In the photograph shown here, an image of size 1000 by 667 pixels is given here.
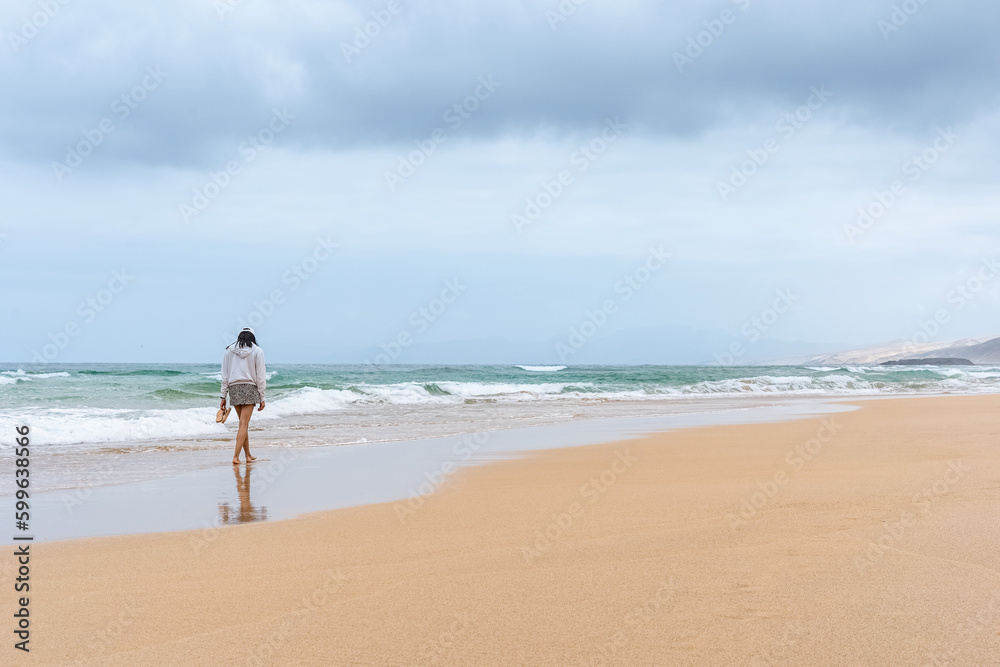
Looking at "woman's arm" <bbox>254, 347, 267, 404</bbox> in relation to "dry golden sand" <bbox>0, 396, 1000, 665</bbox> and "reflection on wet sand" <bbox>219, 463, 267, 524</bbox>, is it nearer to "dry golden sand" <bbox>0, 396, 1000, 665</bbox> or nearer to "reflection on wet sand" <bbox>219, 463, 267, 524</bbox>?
"reflection on wet sand" <bbox>219, 463, 267, 524</bbox>

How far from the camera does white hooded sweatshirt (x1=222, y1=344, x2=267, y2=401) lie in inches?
378

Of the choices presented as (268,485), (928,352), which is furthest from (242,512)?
(928,352)

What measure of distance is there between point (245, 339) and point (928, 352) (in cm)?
16149

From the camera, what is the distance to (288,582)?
3.60m

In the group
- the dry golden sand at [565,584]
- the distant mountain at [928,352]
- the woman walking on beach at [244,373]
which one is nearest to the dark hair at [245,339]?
the woman walking on beach at [244,373]

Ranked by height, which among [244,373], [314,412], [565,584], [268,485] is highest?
[244,373]

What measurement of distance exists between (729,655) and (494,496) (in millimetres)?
3549

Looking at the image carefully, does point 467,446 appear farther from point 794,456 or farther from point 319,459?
point 794,456

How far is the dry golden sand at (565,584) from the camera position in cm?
273

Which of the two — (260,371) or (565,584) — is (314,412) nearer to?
(260,371)

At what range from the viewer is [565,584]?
135 inches

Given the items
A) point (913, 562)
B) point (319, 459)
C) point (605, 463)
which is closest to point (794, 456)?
point (605, 463)

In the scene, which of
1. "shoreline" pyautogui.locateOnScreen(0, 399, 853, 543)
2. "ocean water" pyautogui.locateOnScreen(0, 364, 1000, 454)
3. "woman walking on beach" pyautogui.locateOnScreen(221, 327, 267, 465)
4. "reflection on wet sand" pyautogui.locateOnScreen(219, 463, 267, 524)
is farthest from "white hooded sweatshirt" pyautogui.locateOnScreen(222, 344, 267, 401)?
"reflection on wet sand" pyautogui.locateOnScreen(219, 463, 267, 524)

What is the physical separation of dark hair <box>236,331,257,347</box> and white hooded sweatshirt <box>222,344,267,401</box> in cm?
5
